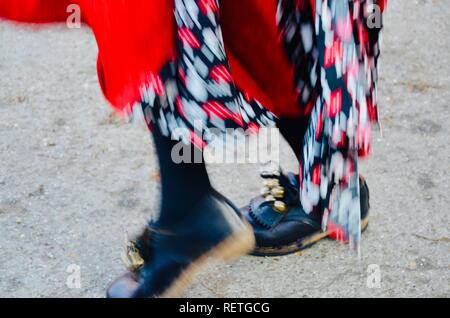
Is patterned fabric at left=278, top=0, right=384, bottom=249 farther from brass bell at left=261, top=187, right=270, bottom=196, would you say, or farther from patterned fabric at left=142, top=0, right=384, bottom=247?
brass bell at left=261, top=187, right=270, bottom=196

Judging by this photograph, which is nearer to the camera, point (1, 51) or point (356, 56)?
point (356, 56)

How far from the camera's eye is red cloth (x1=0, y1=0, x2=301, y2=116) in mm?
1221

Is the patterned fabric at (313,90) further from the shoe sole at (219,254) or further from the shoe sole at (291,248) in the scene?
the shoe sole at (291,248)

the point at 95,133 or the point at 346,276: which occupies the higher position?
the point at 95,133

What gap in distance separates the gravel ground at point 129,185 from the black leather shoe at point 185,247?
0.11 m

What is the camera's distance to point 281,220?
5.59 feet

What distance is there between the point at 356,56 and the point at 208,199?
441mm

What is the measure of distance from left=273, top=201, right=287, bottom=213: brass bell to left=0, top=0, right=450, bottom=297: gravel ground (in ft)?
0.38

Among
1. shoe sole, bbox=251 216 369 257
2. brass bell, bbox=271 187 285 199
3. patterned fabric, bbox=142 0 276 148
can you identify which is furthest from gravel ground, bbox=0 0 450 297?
patterned fabric, bbox=142 0 276 148

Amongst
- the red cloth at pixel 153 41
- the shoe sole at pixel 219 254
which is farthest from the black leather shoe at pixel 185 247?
the red cloth at pixel 153 41

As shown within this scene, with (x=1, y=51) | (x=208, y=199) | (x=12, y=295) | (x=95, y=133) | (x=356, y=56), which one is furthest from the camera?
(x=1, y=51)

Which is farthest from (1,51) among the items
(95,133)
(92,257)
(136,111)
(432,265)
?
(432,265)

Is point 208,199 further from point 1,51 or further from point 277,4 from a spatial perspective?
point 1,51
